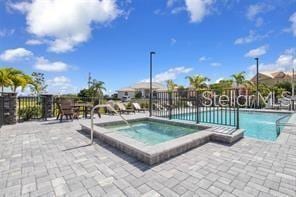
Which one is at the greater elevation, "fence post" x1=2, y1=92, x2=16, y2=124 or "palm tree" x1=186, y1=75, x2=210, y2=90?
"palm tree" x1=186, y1=75, x2=210, y2=90

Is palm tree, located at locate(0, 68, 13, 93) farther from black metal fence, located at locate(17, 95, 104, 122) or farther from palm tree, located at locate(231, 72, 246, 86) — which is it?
palm tree, located at locate(231, 72, 246, 86)

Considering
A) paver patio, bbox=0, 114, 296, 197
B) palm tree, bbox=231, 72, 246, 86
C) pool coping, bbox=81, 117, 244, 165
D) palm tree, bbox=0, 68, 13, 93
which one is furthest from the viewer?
palm tree, bbox=231, 72, 246, 86

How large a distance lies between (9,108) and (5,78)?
46.9 feet

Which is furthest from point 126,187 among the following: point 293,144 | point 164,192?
point 293,144

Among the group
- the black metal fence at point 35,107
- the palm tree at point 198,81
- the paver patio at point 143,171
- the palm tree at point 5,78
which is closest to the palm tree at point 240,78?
the palm tree at point 198,81

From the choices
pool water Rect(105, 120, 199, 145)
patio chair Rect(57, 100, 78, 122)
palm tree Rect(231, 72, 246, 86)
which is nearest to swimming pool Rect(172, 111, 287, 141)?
pool water Rect(105, 120, 199, 145)

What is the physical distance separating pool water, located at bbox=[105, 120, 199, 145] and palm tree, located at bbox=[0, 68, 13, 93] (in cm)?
1736

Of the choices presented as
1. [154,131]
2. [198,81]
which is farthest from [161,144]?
[198,81]

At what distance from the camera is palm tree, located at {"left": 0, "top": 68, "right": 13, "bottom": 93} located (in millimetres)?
18391

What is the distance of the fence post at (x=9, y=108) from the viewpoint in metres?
7.32

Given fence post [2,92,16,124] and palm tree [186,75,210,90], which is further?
palm tree [186,75,210,90]

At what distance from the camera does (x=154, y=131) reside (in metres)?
7.18

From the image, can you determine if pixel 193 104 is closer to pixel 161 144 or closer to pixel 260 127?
pixel 260 127

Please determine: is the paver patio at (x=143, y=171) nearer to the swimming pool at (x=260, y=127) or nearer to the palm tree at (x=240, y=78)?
the swimming pool at (x=260, y=127)
